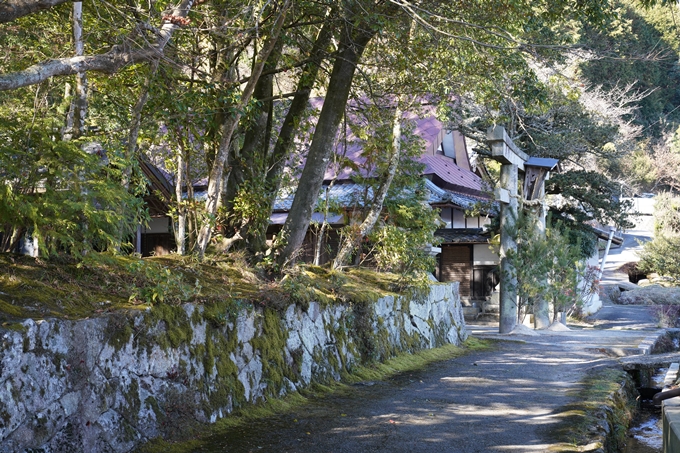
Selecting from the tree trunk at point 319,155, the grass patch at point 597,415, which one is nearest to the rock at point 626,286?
the grass patch at point 597,415

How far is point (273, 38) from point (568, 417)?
18.7ft

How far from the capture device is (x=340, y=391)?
28.8ft

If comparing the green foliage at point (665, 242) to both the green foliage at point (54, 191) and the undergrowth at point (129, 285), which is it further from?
the green foliage at point (54, 191)

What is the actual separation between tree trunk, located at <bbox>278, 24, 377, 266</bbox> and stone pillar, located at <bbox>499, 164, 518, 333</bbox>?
985 centimetres

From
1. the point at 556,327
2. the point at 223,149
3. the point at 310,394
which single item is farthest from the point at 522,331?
the point at 223,149

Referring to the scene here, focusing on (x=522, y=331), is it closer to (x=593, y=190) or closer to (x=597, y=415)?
(x=593, y=190)

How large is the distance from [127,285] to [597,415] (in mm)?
5318

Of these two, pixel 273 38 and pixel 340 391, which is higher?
pixel 273 38

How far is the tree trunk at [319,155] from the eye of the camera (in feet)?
32.2

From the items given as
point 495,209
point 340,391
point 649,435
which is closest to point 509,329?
point 495,209

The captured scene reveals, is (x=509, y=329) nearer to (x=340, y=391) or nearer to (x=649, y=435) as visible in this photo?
(x=649, y=435)

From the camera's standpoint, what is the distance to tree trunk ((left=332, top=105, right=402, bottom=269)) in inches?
508

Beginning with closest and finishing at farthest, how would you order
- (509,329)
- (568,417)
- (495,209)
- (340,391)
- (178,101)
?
(568,417), (178,101), (340,391), (509,329), (495,209)

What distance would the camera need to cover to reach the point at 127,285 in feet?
21.3
